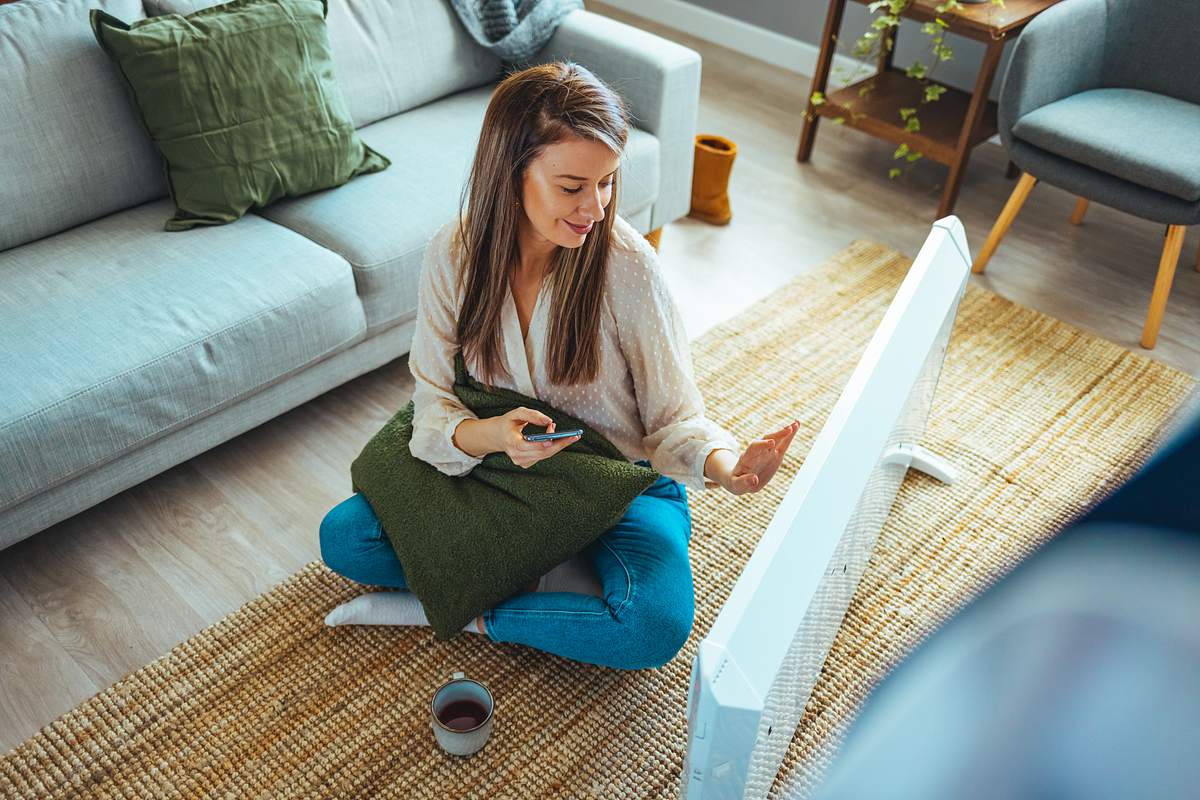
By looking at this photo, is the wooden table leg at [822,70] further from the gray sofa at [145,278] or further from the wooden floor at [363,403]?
the gray sofa at [145,278]

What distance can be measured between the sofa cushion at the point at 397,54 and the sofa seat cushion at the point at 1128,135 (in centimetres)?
132

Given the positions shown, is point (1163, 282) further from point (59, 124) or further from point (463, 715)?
point (59, 124)

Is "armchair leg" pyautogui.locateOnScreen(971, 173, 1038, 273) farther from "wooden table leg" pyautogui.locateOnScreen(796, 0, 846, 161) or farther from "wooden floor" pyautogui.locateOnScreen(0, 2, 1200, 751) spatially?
"wooden table leg" pyautogui.locateOnScreen(796, 0, 846, 161)

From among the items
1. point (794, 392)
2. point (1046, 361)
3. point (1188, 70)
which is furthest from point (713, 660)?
point (1188, 70)

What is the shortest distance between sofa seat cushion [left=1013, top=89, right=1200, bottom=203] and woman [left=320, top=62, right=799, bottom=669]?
4.43 feet

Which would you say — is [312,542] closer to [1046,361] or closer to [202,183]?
[202,183]

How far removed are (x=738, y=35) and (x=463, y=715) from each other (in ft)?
10.1

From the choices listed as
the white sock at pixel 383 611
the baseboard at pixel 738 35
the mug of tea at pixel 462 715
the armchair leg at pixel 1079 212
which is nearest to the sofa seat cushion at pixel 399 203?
the white sock at pixel 383 611

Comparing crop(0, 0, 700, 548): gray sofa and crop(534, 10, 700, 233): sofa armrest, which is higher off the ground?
crop(534, 10, 700, 233): sofa armrest

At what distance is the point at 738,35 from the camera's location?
3775mm

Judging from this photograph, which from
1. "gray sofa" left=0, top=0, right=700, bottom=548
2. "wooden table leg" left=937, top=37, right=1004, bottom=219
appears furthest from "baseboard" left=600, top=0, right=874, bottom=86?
"gray sofa" left=0, top=0, right=700, bottom=548

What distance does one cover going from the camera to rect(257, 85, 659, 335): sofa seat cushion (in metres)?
1.88

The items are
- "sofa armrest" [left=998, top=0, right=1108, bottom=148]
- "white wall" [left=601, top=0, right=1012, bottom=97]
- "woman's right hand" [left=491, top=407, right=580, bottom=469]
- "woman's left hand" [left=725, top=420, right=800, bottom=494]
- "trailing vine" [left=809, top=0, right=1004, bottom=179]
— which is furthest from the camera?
"white wall" [left=601, top=0, right=1012, bottom=97]

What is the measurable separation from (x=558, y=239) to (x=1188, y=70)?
1996 millimetres
